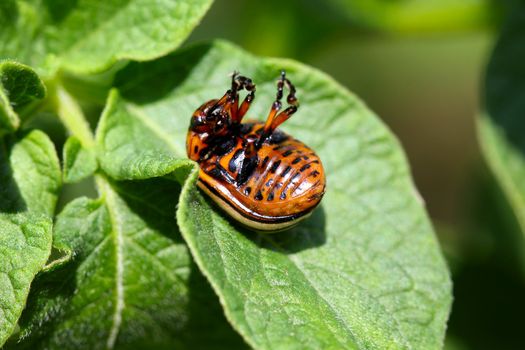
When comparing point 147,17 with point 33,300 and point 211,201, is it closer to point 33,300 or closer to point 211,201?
point 211,201

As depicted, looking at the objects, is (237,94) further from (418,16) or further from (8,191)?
(418,16)

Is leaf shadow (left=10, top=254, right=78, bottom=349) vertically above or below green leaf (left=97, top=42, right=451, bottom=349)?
below

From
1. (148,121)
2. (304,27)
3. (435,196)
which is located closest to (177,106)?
(148,121)

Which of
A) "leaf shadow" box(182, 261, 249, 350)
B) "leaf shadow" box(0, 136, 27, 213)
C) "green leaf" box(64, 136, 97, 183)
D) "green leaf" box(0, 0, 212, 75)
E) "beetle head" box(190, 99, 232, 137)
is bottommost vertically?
"leaf shadow" box(182, 261, 249, 350)

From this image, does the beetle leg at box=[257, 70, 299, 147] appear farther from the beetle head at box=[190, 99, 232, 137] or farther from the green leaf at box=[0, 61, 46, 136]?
the green leaf at box=[0, 61, 46, 136]

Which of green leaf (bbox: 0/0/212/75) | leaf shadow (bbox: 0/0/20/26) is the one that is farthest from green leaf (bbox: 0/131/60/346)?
leaf shadow (bbox: 0/0/20/26)

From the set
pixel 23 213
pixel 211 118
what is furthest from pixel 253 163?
pixel 23 213

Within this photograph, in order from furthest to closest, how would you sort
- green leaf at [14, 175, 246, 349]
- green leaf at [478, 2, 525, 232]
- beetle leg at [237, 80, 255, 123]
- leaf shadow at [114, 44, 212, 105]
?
green leaf at [478, 2, 525, 232], leaf shadow at [114, 44, 212, 105], beetle leg at [237, 80, 255, 123], green leaf at [14, 175, 246, 349]
